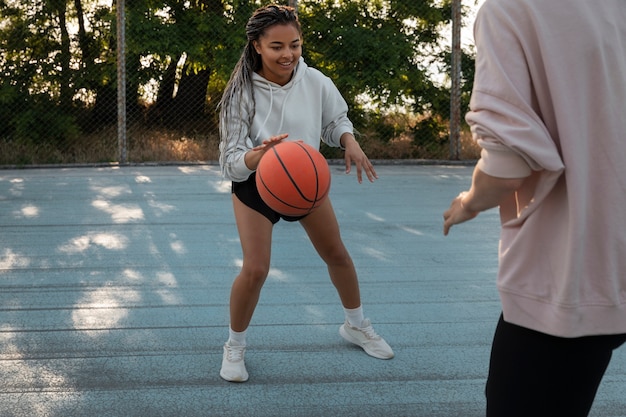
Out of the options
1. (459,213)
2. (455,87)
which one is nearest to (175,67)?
(455,87)

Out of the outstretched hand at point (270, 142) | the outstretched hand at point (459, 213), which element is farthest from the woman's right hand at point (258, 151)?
the outstretched hand at point (459, 213)

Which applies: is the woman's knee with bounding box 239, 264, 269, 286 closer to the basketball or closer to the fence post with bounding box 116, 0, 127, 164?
the basketball

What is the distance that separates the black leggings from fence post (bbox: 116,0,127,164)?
8729mm

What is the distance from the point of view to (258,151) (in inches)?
125

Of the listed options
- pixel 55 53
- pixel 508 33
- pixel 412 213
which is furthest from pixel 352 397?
pixel 55 53

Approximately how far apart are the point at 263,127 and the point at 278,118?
79 millimetres

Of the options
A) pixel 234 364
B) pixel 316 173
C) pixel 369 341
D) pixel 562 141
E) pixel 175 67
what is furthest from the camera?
pixel 175 67

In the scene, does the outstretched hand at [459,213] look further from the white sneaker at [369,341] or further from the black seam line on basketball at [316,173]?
the white sneaker at [369,341]

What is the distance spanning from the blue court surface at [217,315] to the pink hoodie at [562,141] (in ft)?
4.99

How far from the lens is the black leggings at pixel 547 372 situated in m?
1.77

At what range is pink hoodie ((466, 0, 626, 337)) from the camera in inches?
66.0

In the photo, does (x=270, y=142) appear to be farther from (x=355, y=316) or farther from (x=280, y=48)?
(x=355, y=316)

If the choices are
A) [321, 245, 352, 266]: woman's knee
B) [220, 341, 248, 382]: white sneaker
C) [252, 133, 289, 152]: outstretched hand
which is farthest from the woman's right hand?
[220, 341, 248, 382]: white sneaker

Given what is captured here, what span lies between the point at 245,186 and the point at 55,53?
7.90m
